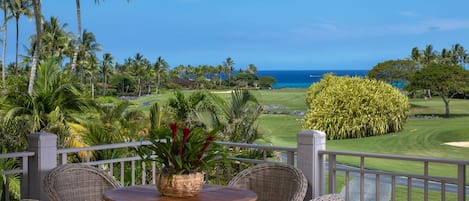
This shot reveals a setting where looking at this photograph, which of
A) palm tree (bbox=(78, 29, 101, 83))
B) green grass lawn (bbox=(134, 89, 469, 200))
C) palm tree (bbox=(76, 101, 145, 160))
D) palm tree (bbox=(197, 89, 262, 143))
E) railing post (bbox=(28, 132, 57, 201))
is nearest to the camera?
railing post (bbox=(28, 132, 57, 201))

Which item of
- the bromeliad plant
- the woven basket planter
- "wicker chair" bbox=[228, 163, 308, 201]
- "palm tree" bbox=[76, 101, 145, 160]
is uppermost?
the bromeliad plant

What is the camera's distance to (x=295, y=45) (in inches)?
2392

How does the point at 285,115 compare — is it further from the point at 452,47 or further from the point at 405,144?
the point at 452,47

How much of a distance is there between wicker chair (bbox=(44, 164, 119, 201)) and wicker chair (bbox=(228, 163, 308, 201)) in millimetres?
890

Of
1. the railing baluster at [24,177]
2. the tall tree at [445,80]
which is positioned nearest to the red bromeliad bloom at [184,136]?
the railing baluster at [24,177]

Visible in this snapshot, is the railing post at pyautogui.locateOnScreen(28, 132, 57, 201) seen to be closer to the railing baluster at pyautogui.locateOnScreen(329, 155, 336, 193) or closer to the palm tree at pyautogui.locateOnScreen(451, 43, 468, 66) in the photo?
the railing baluster at pyautogui.locateOnScreen(329, 155, 336, 193)

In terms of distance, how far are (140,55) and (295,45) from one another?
18.0 metres

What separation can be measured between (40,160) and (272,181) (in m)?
1.77

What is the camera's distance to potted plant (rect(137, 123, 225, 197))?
3037 mm

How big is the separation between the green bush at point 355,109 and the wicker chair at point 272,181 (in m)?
28.0

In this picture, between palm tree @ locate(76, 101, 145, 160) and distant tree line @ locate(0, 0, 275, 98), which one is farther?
distant tree line @ locate(0, 0, 275, 98)

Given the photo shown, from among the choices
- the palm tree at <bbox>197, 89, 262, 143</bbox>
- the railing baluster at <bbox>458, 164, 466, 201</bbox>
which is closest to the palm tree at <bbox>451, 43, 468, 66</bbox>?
the palm tree at <bbox>197, 89, 262, 143</bbox>

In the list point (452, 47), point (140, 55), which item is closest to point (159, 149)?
point (452, 47)

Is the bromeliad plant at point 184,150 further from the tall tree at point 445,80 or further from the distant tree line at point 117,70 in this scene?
the tall tree at point 445,80
